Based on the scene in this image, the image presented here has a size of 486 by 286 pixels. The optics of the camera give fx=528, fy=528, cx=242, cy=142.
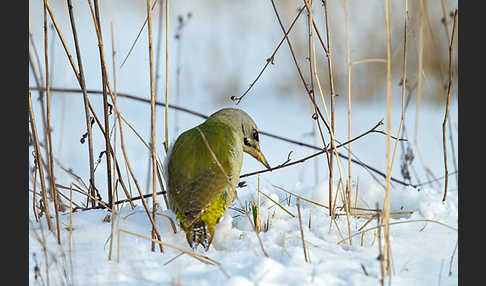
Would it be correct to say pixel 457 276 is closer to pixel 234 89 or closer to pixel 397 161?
pixel 397 161

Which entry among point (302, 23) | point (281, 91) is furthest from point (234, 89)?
point (302, 23)

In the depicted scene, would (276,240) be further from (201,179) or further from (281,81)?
(281,81)

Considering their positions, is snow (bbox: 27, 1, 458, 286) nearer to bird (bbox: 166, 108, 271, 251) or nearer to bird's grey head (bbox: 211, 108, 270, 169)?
bird (bbox: 166, 108, 271, 251)

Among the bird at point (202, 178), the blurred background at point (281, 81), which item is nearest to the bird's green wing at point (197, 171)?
the bird at point (202, 178)

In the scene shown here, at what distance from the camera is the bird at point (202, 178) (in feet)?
8.48

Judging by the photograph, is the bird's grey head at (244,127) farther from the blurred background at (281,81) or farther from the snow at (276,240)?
the blurred background at (281,81)

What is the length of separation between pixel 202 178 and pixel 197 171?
52 mm

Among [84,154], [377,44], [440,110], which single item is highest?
[377,44]

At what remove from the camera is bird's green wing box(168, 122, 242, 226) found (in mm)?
2598

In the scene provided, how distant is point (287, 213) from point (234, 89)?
15.5ft

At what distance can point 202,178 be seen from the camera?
2701 millimetres

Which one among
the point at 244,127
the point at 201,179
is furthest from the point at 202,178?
the point at 244,127

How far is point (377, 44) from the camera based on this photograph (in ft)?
22.7

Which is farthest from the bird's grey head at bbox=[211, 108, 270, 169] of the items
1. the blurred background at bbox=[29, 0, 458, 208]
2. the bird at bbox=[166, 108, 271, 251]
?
the blurred background at bbox=[29, 0, 458, 208]
